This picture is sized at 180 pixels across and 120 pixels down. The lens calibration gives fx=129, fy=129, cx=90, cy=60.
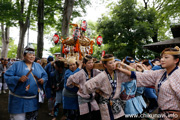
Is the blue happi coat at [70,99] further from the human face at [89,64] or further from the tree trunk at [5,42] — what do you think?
the tree trunk at [5,42]

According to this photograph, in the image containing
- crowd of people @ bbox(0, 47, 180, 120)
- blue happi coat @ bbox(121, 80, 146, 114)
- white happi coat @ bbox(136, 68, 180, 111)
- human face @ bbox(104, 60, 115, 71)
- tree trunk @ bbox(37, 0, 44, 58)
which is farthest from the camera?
tree trunk @ bbox(37, 0, 44, 58)

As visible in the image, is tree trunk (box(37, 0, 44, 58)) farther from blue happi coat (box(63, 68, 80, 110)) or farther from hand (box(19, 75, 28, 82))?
hand (box(19, 75, 28, 82))

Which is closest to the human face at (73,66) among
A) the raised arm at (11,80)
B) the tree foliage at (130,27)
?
the raised arm at (11,80)

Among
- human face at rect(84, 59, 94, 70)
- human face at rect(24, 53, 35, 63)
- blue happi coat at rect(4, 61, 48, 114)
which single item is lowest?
blue happi coat at rect(4, 61, 48, 114)

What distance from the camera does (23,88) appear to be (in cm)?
255

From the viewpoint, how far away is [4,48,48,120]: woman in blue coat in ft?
8.19

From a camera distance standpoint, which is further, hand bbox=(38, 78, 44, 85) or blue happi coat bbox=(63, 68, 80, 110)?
blue happi coat bbox=(63, 68, 80, 110)

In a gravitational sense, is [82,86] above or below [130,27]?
below

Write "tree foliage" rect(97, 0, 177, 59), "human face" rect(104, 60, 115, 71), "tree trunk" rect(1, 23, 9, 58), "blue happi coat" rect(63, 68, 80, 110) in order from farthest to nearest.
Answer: "tree trunk" rect(1, 23, 9, 58)
"tree foliage" rect(97, 0, 177, 59)
"blue happi coat" rect(63, 68, 80, 110)
"human face" rect(104, 60, 115, 71)

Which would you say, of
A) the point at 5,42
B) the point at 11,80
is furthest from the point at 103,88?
the point at 5,42

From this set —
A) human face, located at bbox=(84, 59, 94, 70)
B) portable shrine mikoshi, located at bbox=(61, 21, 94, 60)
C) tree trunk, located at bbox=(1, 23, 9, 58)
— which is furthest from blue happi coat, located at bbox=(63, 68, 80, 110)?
tree trunk, located at bbox=(1, 23, 9, 58)

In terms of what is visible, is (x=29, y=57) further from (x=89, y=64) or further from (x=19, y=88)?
(x=89, y=64)

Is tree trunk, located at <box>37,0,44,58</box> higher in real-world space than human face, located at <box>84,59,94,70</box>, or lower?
higher

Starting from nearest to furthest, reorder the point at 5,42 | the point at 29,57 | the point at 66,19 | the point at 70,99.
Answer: the point at 29,57 < the point at 70,99 < the point at 66,19 < the point at 5,42
